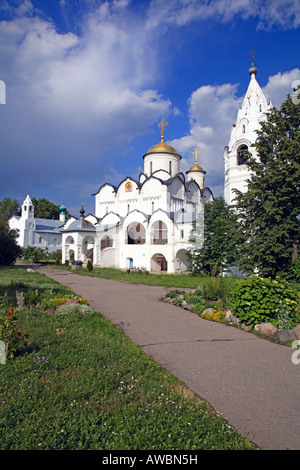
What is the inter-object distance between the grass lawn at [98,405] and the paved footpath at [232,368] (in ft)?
0.88

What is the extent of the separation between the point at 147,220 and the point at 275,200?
51.9 feet

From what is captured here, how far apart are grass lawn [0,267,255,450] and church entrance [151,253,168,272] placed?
67.8ft

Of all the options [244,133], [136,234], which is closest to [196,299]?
[244,133]

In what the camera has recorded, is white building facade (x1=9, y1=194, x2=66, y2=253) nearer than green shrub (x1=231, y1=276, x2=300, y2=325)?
No

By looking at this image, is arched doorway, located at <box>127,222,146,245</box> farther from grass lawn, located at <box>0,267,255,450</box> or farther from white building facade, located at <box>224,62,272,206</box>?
grass lawn, located at <box>0,267,255,450</box>

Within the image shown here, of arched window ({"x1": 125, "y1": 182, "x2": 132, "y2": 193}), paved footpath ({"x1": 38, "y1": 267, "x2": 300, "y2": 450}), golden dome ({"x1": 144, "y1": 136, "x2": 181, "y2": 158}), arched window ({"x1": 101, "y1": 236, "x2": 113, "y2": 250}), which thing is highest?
golden dome ({"x1": 144, "y1": 136, "x2": 181, "y2": 158})

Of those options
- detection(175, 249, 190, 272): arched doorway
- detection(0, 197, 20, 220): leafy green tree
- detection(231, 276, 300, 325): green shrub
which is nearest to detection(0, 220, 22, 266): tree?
detection(175, 249, 190, 272): arched doorway

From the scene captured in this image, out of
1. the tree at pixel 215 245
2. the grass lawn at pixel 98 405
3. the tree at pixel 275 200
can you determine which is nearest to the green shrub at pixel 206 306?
the tree at pixel 275 200

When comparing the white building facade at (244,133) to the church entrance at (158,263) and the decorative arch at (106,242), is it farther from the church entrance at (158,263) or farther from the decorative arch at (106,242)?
the decorative arch at (106,242)

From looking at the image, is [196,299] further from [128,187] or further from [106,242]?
[106,242]

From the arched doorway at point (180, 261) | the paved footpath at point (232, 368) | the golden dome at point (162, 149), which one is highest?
the golden dome at point (162, 149)

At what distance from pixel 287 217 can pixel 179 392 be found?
9.10m

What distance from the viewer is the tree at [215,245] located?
753 inches

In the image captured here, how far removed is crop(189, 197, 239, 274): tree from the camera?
19.1 m
